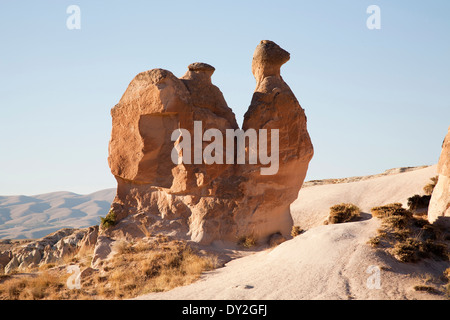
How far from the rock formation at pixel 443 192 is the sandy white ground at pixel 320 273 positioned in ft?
8.02

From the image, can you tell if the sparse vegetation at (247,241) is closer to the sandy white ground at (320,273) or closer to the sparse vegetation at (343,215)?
the sandy white ground at (320,273)

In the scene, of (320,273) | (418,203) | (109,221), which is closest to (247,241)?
(320,273)

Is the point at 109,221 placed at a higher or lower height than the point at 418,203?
higher

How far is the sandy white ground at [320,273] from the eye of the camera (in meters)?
11.6

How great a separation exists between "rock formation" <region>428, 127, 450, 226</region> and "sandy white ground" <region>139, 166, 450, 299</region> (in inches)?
96.2

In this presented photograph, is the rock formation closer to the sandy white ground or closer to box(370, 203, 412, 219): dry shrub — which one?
box(370, 203, 412, 219): dry shrub

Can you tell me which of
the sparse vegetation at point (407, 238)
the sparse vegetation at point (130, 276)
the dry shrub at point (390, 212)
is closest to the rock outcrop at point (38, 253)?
the sparse vegetation at point (130, 276)

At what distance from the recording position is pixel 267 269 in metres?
13.6

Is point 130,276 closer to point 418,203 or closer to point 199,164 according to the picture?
point 199,164

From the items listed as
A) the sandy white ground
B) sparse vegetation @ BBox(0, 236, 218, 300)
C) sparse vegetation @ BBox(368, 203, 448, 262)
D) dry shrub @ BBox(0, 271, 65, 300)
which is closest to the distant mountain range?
dry shrub @ BBox(0, 271, 65, 300)

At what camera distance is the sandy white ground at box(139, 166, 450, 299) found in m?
11.6

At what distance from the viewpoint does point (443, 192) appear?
16.2 m

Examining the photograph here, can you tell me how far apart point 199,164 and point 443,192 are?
875cm
